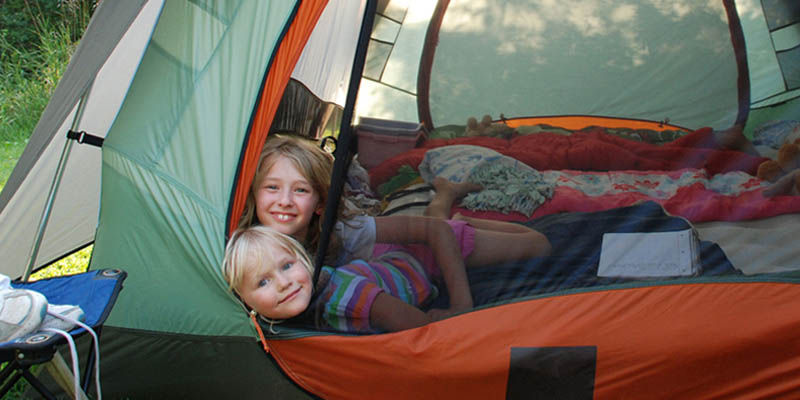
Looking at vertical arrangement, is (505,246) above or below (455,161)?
below

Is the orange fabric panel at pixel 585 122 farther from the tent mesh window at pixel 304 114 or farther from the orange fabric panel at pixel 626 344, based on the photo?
the tent mesh window at pixel 304 114

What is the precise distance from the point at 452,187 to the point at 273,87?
20.9 inches

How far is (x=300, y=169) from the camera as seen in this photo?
1752mm

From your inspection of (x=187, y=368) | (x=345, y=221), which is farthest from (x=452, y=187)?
(x=187, y=368)

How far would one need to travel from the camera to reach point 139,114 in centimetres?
186

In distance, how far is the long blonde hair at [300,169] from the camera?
175 cm

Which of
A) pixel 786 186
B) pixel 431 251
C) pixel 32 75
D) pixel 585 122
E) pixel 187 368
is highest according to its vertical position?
pixel 32 75

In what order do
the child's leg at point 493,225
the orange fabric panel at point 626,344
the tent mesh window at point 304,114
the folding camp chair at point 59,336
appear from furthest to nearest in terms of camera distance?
the tent mesh window at point 304,114 < the child's leg at point 493,225 < the orange fabric panel at point 626,344 < the folding camp chair at point 59,336

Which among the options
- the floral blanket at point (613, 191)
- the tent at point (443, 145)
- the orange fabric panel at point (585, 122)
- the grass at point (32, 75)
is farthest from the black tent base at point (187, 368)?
the grass at point (32, 75)

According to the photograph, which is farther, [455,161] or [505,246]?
[455,161]

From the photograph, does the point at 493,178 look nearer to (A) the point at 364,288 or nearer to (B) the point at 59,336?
(A) the point at 364,288

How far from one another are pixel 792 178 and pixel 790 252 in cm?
21

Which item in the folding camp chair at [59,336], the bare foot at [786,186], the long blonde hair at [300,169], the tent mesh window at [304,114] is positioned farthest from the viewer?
the tent mesh window at [304,114]

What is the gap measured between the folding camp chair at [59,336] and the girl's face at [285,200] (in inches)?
15.0
